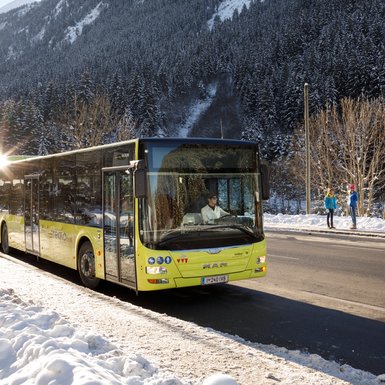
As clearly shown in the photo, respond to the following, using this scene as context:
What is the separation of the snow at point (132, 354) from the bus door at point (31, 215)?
17.3 feet

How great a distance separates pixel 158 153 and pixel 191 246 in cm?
156

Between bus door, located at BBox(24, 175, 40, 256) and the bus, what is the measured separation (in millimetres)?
2848

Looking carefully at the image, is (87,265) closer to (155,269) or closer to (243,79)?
(155,269)

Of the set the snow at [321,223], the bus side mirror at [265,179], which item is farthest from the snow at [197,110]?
the bus side mirror at [265,179]

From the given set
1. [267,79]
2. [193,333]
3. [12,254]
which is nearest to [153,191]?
[193,333]

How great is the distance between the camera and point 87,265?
972cm

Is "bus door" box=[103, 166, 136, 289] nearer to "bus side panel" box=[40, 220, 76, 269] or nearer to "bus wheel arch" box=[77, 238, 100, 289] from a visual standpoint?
"bus wheel arch" box=[77, 238, 100, 289]

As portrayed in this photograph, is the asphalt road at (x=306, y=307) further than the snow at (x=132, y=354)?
Yes

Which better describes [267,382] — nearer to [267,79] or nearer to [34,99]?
[34,99]

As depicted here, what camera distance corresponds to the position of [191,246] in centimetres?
789

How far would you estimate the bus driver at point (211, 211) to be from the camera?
8070 millimetres

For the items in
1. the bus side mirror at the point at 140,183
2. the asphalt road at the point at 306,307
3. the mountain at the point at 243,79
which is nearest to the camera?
the asphalt road at the point at 306,307

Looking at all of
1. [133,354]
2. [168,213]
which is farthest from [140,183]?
[133,354]

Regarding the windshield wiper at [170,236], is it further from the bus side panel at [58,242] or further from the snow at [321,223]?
the snow at [321,223]
